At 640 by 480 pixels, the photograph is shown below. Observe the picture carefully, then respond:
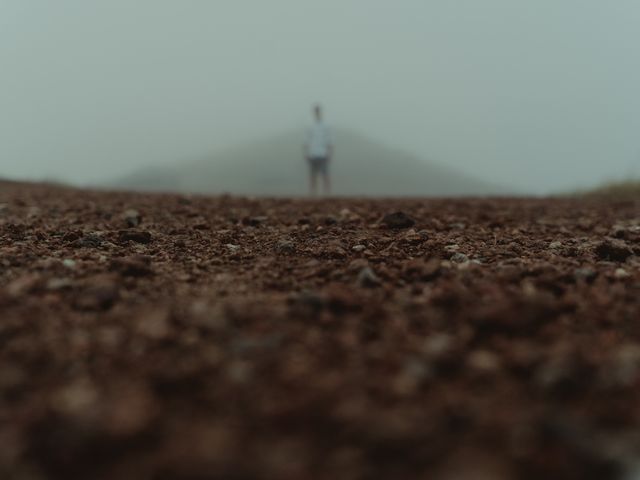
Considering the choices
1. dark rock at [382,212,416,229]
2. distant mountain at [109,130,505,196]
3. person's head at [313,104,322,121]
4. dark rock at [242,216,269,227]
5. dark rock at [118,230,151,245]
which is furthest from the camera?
distant mountain at [109,130,505,196]

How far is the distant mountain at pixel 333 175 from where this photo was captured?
36031 mm

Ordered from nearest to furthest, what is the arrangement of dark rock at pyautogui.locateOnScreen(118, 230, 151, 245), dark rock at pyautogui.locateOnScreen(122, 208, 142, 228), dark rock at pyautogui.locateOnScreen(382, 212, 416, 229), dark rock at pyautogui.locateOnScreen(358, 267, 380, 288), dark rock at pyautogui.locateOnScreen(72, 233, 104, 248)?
dark rock at pyautogui.locateOnScreen(358, 267, 380, 288), dark rock at pyautogui.locateOnScreen(72, 233, 104, 248), dark rock at pyautogui.locateOnScreen(118, 230, 151, 245), dark rock at pyautogui.locateOnScreen(382, 212, 416, 229), dark rock at pyautogui.locateOnScreen(122, 208, 142, 228)

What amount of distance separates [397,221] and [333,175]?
35235 mm

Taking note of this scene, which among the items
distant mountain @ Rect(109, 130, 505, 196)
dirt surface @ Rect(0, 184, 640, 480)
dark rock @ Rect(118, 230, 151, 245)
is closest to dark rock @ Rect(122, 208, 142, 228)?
dark rock @ Rect(118, 230, 151, 245)

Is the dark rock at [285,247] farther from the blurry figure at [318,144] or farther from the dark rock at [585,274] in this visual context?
the blurry figure at [318,144]

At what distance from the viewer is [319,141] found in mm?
13016

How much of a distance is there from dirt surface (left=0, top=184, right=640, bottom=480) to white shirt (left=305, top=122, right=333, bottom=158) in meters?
10.4

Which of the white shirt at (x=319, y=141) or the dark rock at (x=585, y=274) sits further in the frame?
the white shirt at (x=319, y=141)

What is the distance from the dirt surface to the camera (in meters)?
1.12

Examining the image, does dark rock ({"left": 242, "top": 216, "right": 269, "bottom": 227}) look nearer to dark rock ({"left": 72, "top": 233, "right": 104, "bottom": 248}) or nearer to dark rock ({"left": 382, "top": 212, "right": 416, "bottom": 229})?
dark rock ({"left": 382, "top": 212, "right": 416, "bottom": 229})

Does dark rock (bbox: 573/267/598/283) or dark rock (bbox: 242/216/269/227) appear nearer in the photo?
dark rock (bbox: 573/267/598/283)

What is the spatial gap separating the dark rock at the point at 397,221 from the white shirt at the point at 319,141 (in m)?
8.91

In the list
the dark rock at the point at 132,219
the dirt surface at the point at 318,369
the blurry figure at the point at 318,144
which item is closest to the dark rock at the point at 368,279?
the dirt surface at the point at 318,369

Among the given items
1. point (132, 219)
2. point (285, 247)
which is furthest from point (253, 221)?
point (285, 247)
